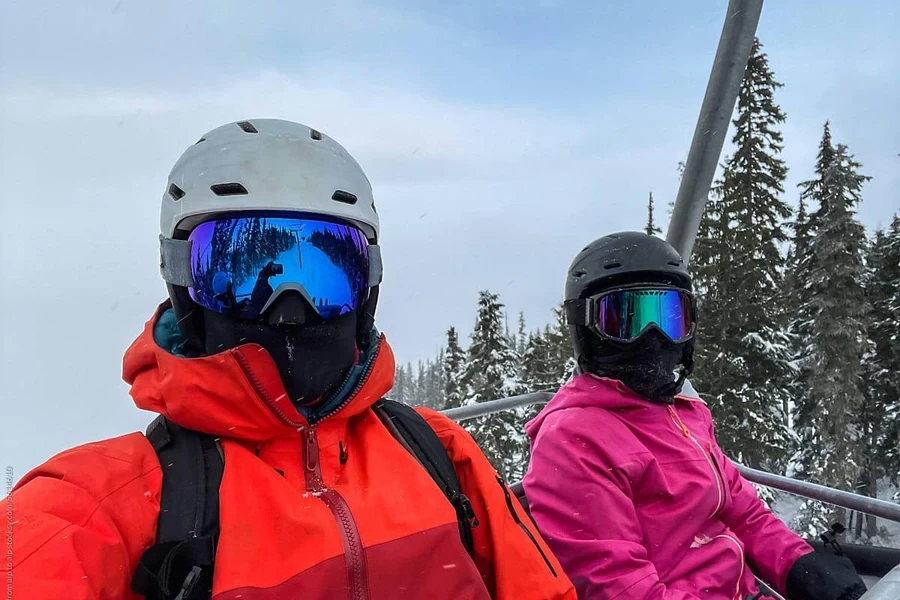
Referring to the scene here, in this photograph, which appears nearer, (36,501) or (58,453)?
(36,501)

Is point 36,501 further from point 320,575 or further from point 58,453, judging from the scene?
point 320,575

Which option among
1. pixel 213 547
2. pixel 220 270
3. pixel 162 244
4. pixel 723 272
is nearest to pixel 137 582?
pixel 213 547

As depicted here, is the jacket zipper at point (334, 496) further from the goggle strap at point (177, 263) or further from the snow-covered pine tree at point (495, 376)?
the snow-covered pine tree at point (495, 376)

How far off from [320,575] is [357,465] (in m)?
0.32

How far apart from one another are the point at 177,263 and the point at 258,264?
0.24 m

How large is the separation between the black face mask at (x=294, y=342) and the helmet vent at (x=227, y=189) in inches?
12.4

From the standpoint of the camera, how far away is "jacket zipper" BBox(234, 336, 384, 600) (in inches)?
56.1

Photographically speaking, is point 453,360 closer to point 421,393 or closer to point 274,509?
point 274,509

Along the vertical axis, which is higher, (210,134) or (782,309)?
(210,134)

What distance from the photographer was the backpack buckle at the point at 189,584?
48.4 inches

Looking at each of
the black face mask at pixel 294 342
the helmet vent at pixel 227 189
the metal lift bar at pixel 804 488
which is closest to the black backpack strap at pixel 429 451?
the black face mask at pixel 294 342

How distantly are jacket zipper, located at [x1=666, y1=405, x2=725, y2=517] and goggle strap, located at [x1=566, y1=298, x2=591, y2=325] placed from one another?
1.71ft

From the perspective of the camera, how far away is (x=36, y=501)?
1.19 meters

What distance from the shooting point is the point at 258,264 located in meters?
1.61
